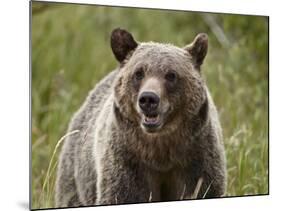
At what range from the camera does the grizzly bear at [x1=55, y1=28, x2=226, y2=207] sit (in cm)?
500

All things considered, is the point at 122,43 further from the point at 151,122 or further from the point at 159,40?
the point at 159,40

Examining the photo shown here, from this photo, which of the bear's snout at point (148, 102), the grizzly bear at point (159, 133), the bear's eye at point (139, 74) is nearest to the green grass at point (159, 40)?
the grizzly bear at point (159, 133)

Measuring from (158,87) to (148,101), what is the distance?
0.14 meters

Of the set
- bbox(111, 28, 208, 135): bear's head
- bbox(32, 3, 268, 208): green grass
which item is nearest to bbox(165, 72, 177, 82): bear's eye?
bbox(111, 28, 208, 135): bear's head

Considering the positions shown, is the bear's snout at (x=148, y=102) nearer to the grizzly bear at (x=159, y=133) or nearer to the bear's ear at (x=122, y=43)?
the grizzly bear at (x=159, y=133)

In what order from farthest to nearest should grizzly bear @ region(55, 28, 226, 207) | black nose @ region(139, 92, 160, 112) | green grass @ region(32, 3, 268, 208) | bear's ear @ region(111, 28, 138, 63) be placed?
1. green grass @ region(32, 3, 268, 208)
2. bear's ear @ region(111, 28, 138, 63)
3. grizzly bear @ region(55, 28, 226, 207)
4. black nose @ region(139, 92, 160, 112)

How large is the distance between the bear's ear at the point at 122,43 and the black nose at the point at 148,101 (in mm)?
389

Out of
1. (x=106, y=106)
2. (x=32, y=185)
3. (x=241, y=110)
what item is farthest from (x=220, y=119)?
(x=32, y=185)

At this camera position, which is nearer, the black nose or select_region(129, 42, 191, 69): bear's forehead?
the black nose

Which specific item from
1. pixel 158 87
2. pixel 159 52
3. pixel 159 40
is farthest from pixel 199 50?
pixel 159 40

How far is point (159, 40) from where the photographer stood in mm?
5957

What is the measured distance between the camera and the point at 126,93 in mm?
4996

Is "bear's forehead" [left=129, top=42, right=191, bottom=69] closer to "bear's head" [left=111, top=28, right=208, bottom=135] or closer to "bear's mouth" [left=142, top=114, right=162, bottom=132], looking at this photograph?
"bear's head" [left=111, top=28, right=208, bottom=135]

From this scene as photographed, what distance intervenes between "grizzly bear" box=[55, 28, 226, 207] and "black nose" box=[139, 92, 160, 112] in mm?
20
